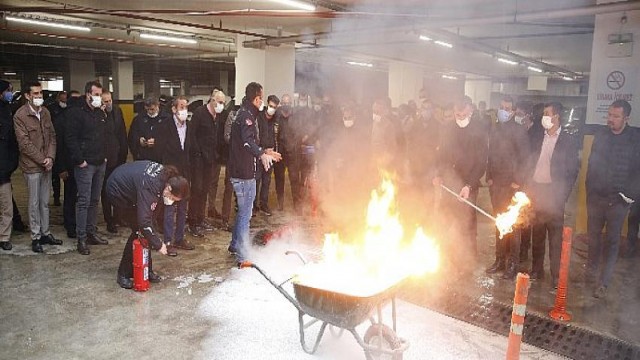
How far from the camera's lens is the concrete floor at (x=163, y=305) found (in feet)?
13.4

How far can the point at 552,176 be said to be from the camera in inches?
213

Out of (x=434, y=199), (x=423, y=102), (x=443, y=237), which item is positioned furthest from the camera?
(x=423, y=102)

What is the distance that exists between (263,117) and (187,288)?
327cm

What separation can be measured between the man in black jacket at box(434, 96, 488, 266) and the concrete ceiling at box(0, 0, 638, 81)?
2.50 metres

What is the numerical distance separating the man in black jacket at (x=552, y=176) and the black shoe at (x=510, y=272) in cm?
47

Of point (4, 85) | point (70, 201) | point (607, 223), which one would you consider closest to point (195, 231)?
point (70, 201)

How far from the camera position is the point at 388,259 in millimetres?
4012

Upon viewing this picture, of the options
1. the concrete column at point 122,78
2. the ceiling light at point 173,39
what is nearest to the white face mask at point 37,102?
the ceiling light at point 173,39

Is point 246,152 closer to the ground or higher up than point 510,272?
higher up

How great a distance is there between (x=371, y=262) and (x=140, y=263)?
2579 mm

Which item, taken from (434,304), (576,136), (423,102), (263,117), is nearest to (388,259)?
(434,304)

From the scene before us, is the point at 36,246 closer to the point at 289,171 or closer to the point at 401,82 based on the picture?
the point at 289,171

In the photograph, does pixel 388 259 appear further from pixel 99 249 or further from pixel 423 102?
pixel 423 102

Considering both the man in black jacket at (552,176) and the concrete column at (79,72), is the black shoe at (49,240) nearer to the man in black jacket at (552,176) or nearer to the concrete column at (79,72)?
the man in black jacket at (552,176)
